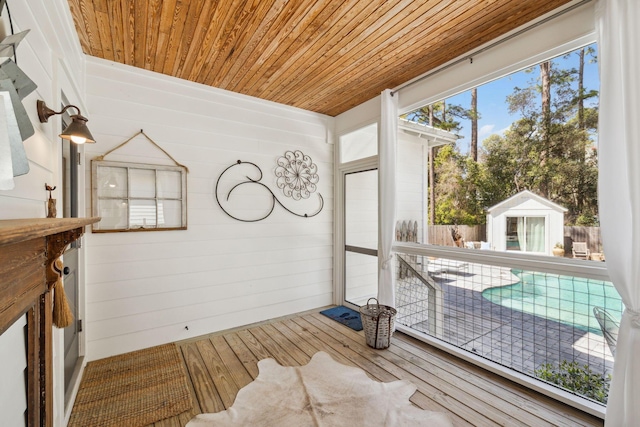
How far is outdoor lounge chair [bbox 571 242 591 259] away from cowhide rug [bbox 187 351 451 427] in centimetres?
142

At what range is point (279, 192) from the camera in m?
3.58

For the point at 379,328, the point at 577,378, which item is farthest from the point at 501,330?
the point at 379,328

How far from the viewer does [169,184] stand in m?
2.86

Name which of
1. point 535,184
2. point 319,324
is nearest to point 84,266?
point 319,324

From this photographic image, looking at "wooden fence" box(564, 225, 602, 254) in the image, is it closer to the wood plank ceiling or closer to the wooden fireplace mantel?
the wood plank ceiling

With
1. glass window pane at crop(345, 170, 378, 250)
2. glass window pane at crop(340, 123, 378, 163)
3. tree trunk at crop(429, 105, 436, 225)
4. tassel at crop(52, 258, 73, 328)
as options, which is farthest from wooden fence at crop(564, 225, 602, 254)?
tassel at crop(52, 258, 73, 328)

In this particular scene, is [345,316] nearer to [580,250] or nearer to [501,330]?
[501,330]

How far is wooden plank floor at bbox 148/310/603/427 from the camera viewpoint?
1.89m

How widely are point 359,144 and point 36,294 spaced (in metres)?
3.36

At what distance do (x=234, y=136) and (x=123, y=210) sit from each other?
1.36 meters

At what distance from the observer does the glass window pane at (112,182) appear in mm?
2542

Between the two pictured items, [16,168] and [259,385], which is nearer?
[16,168]

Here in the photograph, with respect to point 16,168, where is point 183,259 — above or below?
below

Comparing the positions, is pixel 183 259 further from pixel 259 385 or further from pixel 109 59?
pixel 109 59
